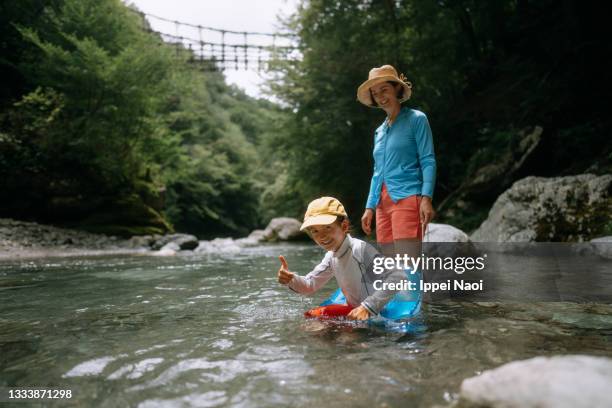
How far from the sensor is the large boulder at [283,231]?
19094mm

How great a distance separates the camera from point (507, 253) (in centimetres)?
714

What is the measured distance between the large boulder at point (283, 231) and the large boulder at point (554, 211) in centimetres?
1191

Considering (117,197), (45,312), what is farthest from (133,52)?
(45,312)

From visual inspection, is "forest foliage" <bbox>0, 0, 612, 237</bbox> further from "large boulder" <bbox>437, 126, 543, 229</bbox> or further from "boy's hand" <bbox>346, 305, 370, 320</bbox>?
"boy's hand" <bbox>346, 305, 370, 320</bbox>

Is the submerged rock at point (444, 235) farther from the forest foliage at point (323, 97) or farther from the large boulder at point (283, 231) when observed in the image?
the large boulder at point (283, 231)

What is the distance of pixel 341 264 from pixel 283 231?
1641cm

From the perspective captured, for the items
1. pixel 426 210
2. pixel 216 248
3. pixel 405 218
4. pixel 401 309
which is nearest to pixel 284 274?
pixel 401 309

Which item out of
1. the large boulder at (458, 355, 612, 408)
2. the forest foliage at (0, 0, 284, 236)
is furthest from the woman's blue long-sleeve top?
the forest foliage at (0, 0, 284, 236)

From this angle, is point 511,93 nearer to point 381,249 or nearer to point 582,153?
point 582,153

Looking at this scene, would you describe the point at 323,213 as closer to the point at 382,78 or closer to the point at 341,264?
the point at 341,264

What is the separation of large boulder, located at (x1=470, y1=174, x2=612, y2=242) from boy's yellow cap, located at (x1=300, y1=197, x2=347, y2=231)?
5.55m

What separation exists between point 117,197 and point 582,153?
14521 mm

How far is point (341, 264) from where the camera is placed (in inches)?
114

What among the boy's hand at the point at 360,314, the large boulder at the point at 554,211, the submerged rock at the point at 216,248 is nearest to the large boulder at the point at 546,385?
the boy's hand at the point at 360,314
